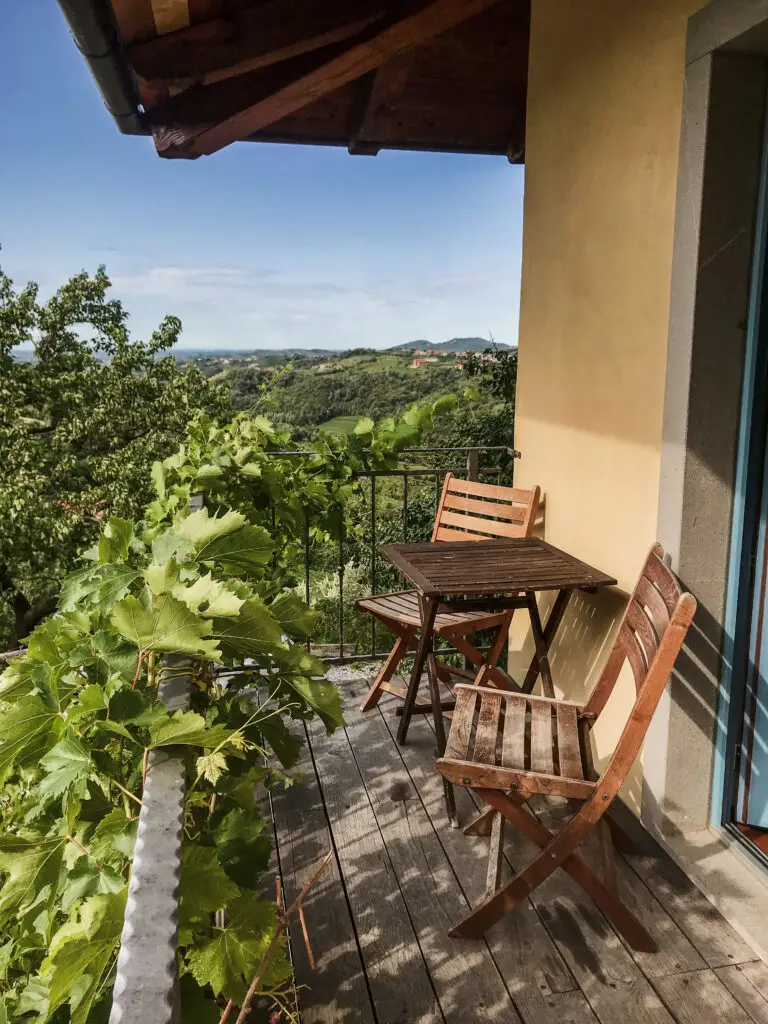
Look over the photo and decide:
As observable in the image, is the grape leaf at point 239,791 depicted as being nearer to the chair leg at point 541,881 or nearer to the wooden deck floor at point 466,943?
the wooden deck floor at point 466,943

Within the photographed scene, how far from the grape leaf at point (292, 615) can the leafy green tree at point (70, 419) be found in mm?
13424

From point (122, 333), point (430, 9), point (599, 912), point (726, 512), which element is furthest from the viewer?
point (122, 333)


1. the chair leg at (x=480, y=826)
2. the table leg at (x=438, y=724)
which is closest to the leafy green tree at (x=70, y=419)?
the table leg at (x=438, y=724)

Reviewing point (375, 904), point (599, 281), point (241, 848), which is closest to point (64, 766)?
point (241, 848)

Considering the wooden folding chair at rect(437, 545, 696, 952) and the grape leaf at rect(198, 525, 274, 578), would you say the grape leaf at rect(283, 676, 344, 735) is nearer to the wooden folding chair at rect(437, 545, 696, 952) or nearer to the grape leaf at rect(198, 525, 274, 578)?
the grape leaf at rect(198, 525, 274, 578)

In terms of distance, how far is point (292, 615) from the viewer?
132cm

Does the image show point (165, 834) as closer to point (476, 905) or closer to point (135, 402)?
point (476, 905)

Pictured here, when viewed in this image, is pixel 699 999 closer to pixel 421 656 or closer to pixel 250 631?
pixel 421 656

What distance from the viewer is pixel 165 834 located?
72 cm

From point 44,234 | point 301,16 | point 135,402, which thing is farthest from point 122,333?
point 44,234

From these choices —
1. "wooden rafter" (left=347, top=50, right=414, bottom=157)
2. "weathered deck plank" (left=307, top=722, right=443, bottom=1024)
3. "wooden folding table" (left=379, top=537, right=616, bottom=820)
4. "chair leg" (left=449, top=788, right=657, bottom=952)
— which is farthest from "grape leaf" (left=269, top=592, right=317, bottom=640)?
"wooden rafter" (left=347, top=50, right=414, bottom=157)

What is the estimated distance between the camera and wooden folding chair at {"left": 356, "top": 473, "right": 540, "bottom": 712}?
306cm

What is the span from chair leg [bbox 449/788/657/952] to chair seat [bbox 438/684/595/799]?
0.25 ft

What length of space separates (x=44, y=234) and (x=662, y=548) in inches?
2009
